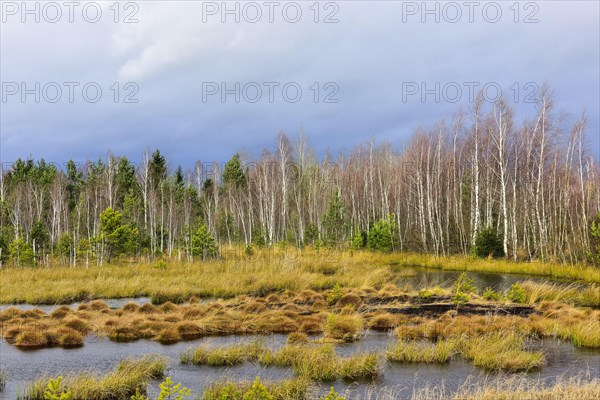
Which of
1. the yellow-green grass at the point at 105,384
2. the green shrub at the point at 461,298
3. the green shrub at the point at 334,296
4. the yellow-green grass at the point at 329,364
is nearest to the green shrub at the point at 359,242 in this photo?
the green shrub at the point at 334,296

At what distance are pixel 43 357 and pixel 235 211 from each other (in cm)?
5643

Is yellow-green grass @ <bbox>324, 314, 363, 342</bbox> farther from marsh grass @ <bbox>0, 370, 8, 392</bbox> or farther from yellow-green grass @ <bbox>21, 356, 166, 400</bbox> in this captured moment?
marsh grass @ <bbox>0, 370, 8, 392</bbox>

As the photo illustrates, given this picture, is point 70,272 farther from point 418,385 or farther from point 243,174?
point 243,174

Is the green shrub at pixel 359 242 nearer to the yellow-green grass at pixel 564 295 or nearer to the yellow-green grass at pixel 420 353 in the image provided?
the yellow-green grass at pixel 564 295

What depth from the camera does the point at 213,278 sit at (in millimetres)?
30578

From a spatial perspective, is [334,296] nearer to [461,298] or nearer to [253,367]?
[461,298]

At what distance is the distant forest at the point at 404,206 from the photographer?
40938 mm

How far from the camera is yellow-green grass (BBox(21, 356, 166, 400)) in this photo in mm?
11945

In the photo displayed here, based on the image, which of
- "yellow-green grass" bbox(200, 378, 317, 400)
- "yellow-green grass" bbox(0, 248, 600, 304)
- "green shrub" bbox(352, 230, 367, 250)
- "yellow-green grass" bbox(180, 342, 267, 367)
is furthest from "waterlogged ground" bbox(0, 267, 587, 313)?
"yellow-green grass" bbox(200, 378, 317, 400)

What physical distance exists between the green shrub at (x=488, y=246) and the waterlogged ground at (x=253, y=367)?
22786mm

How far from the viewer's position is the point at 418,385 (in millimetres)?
13023

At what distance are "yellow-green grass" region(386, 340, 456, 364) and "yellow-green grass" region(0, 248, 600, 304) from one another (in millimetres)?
12520

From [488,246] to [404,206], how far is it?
2777cm

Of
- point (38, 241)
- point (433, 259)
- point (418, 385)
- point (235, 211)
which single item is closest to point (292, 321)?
point (418, 385)
